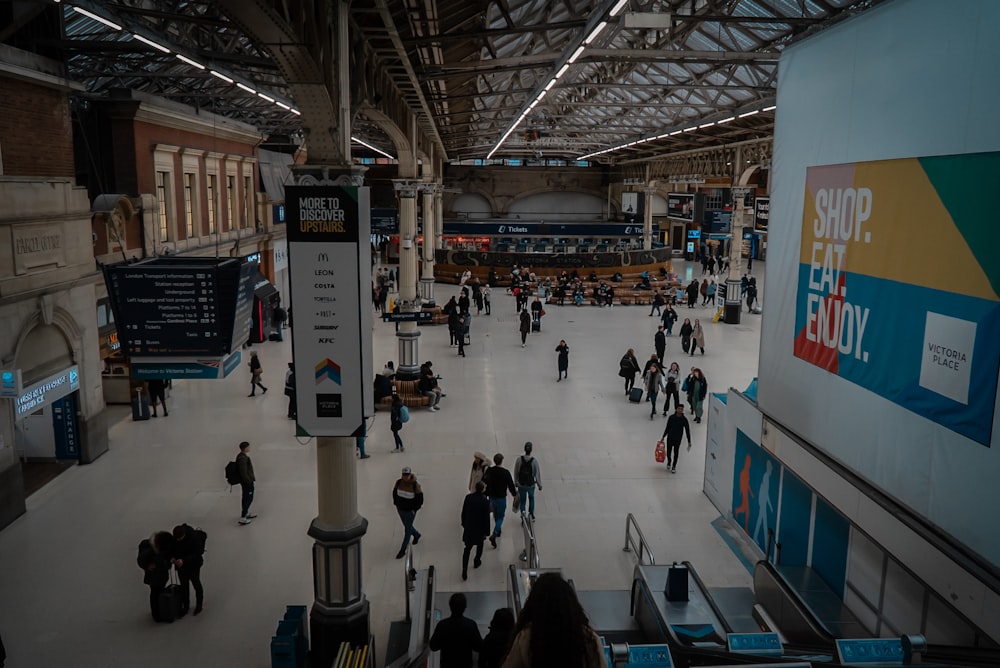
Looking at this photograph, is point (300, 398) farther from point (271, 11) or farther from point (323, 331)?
point (271, 11)

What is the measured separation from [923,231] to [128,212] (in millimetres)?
13903

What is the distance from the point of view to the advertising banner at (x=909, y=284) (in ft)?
17.4

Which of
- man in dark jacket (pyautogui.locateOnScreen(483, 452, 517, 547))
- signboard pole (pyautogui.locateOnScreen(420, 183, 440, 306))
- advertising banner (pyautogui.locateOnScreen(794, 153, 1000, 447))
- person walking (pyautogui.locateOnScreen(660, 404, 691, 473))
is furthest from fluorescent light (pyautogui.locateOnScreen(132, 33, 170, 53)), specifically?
signboard pole (pyautogui.locateOnScreen(420, 183, 440, 306))

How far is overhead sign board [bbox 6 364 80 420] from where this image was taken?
10.4 meters

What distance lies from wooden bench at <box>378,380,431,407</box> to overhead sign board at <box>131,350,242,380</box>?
760 cm

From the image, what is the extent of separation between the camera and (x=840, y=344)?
23.6 ft

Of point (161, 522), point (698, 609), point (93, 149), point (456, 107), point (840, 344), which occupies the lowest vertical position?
point (161, 522)

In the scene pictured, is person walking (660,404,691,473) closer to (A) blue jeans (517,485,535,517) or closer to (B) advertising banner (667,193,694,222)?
(A) blue jeans (517,485,535,517)

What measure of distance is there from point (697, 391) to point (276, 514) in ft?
28.3

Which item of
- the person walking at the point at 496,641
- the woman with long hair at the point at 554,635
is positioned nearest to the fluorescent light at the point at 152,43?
the person walking at the point at 496,641

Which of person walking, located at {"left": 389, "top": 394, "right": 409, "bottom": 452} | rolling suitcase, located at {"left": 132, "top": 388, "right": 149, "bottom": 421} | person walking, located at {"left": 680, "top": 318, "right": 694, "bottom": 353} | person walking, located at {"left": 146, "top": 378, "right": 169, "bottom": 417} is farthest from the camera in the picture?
person walking, located at {"left": 680, "top": 318, "right": 694, "bottom": 353}

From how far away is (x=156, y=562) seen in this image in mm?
7965

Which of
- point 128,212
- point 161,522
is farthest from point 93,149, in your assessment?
point 161,522

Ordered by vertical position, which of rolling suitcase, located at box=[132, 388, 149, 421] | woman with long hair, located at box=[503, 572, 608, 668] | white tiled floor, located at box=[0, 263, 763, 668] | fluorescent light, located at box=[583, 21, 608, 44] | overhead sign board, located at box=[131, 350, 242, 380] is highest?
fluorescent light, located at box=[583, 21, 608, 44]
